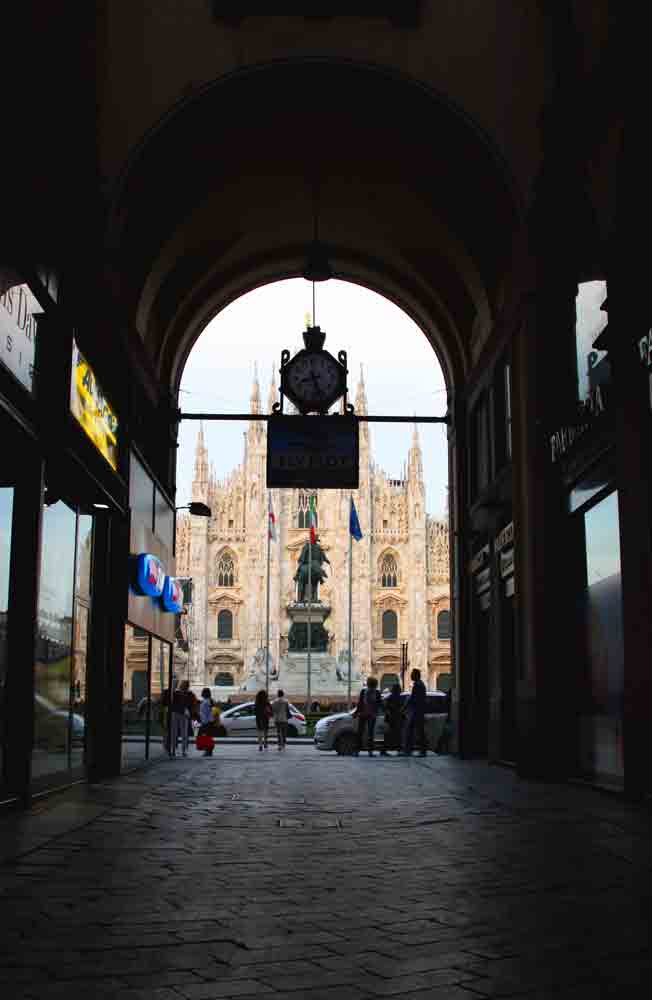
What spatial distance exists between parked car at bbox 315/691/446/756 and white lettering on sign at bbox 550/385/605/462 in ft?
37.6

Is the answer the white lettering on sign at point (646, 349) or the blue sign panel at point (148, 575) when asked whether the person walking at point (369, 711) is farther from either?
the white lettering on sign at point (646, 349)

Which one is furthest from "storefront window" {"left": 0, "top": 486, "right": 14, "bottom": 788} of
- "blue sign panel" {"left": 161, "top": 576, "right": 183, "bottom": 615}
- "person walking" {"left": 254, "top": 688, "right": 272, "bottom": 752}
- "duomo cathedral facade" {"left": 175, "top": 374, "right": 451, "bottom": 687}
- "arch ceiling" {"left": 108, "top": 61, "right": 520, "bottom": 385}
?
"duomo cathedral facade" {"left": 175, "top": 374, "right": 451, "bottom": 687}

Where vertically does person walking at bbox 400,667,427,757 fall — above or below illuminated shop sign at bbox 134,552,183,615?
below

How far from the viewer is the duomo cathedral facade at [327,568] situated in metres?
91.6

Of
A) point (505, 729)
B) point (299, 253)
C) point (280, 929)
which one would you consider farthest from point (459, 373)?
point (280, 929)

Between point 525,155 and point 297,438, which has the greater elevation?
point 525,155

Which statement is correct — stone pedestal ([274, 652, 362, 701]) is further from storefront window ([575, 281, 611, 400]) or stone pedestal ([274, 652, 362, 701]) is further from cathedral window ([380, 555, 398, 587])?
storefront window ([575, 281, 611, 400])

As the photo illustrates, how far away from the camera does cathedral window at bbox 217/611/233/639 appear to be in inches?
3634

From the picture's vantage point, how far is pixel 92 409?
12.2m

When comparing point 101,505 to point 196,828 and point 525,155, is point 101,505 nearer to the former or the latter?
point 196,828

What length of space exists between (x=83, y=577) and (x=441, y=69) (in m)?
8.02

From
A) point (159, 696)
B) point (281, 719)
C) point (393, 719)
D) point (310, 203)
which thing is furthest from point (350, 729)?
point (310, 203)

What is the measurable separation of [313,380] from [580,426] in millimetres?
4355

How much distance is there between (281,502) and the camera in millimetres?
94125
